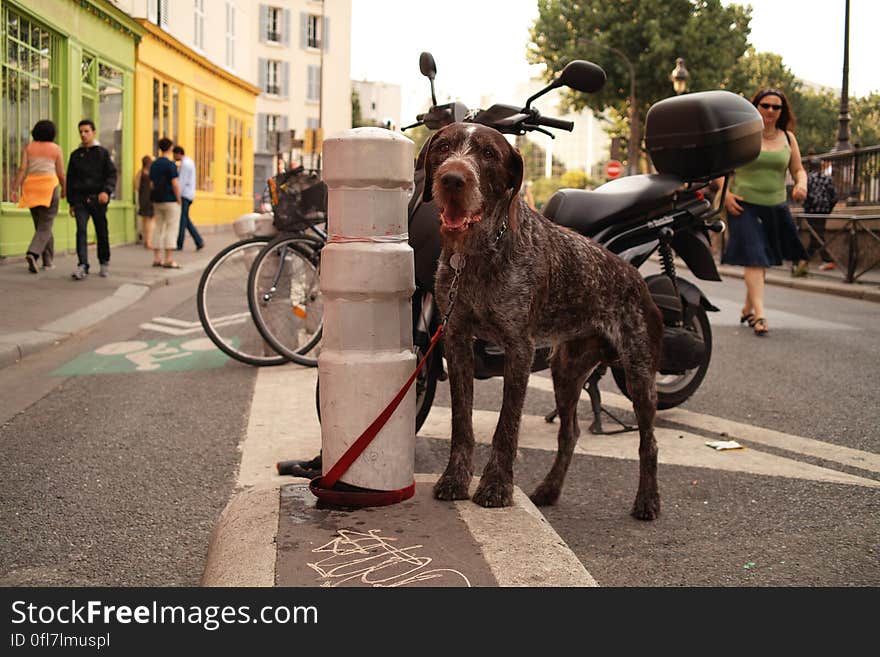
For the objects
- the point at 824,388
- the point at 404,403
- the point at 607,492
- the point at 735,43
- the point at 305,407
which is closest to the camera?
the point at 404,403

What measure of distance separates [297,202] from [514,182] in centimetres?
374

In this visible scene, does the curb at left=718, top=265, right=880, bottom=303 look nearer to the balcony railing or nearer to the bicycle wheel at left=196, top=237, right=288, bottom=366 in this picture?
the balcony railing

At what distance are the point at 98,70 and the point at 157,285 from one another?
28.7 ft

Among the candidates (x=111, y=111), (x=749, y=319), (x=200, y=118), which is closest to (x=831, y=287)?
(x=749, y=319)

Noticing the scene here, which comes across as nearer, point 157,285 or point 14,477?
point 14,477

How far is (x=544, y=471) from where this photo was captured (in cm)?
451

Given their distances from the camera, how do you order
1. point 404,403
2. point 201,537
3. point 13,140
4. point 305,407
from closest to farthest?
point 404,403 < point 201,537 < point 305,407 < point 13,140

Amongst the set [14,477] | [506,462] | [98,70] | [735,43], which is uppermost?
[735,43]

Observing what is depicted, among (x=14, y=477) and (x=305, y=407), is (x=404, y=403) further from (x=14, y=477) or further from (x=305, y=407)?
(x=305, y=407)

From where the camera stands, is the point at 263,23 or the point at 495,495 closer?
the point at 495,495

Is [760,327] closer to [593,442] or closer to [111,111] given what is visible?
[593,442]

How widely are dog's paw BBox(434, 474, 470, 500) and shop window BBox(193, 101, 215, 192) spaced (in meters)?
27.9
